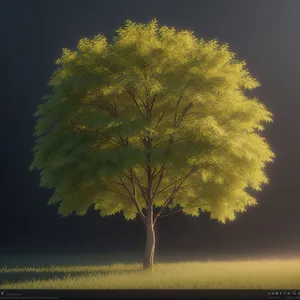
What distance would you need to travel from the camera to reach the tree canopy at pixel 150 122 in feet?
45.9

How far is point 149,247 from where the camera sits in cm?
1577

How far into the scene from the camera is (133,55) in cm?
1447

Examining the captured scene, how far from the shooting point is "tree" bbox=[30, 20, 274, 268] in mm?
14000

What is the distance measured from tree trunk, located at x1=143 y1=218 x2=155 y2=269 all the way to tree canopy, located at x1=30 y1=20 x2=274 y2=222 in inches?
42.0

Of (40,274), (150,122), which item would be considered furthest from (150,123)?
(40,274)

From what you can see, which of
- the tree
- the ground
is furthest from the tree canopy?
the ground

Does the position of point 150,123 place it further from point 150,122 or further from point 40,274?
point 40,274

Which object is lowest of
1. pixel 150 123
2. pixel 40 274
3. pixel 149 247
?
pixel 40 274

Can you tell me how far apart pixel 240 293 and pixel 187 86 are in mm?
7236

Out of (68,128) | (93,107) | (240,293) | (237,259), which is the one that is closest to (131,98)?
(93,107)

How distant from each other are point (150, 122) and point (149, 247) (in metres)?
4.52

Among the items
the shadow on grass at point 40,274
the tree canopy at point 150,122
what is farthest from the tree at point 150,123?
the shadow on grass at point 40,274

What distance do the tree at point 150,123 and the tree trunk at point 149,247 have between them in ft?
0.11

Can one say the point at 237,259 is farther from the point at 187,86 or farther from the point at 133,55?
the point at 133,55
